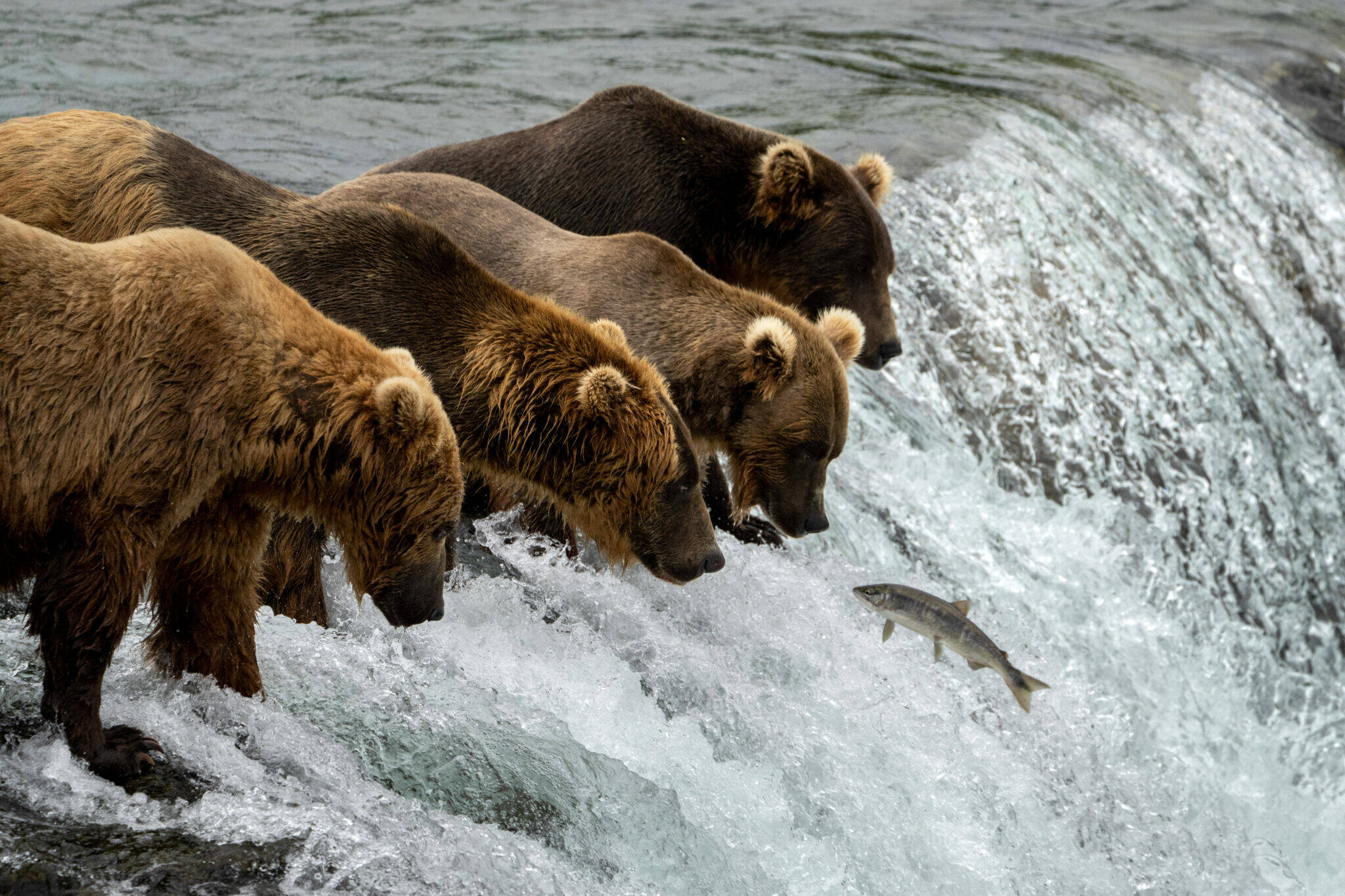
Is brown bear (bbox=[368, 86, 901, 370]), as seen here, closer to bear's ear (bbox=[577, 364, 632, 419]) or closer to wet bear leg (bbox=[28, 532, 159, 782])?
bear's ear (bbox=[577, 364, 632, 419])

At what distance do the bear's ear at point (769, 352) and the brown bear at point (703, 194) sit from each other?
5.35 feet

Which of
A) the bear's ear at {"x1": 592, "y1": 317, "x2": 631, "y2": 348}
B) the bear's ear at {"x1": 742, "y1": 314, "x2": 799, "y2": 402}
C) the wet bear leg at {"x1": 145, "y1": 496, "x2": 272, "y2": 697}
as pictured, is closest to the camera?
the wet bear leg at {"x1": 145, "y1": 496, "x2": 272, "y2": 697}

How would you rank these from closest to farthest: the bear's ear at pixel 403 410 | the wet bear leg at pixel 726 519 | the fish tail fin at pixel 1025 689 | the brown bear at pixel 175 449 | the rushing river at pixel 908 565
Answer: the brown bear at pixel 175 449
the bear's ear at pixel 403 410
the rushing river at pixel 908 565
the fish tail fin at pixel 1025 689
the wet bear leg at pixel 726 519

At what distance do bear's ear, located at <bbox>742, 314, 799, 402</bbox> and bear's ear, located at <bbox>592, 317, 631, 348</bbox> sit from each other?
551 millimetres

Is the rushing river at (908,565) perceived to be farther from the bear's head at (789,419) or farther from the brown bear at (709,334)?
the brown bear at (709,334)

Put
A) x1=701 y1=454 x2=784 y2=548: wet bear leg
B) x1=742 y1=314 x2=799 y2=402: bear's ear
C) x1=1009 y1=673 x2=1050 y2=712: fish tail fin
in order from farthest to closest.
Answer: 1. x1=701 y1=454 x2=784 y2=548: wet bear leg
2. x1=1009 y1=673 x2=1050 y2=712: fish tail fin
3. x1=742 y1=314 x2=799 y2=402: bear's ear

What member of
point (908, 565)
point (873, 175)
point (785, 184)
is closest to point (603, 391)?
point (785, 184)

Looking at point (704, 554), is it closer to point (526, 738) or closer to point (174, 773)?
point (526, 738)

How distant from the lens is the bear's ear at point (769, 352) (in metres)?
5.43

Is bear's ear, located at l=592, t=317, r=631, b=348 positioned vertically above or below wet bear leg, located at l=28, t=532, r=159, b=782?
above

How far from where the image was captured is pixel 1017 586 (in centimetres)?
759

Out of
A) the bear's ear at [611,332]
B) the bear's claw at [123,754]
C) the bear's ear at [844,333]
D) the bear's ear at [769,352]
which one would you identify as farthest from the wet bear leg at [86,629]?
the bear's ear at [844,333]

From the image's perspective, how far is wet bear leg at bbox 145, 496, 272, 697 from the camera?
4043 millimetres

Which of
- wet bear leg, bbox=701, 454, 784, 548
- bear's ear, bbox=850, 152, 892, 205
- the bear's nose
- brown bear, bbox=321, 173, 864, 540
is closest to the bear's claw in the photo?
brown bear, bbox=321, 173, 864, 540
